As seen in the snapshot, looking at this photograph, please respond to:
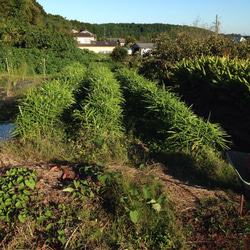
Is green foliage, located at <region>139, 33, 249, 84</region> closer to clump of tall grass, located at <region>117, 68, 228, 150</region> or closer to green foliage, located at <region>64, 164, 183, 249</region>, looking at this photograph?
clump of tall grass, located at <region>117, 68, 228, 150</region>

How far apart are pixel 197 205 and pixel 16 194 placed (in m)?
2.15

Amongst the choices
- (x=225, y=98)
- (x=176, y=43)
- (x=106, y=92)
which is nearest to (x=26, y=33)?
(x=176, y=43)

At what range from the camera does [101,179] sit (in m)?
2.78

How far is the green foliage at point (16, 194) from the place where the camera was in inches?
97.2

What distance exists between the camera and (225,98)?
18.2ft

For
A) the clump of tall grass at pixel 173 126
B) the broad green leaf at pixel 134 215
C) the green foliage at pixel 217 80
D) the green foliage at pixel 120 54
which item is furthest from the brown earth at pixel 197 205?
the green foliage at pixel 120 54

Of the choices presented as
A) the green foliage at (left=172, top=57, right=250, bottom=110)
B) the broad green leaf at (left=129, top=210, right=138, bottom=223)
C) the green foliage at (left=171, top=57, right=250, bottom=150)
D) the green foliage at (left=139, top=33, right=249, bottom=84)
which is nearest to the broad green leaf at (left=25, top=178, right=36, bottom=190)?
the broad green leaf at (left=129, top=210, right=138, bottom=223)

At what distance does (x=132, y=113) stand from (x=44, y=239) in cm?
452

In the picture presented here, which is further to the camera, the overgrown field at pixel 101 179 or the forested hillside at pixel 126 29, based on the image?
the forested hillside at pixel 126 29

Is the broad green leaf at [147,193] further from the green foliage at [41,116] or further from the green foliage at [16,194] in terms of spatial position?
the green foliage at [41,116]

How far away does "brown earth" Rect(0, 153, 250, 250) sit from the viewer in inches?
93.5

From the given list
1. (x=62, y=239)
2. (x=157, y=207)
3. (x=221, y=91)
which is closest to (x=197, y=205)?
(x=157, y=207)

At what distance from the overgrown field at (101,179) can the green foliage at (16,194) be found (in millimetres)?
10

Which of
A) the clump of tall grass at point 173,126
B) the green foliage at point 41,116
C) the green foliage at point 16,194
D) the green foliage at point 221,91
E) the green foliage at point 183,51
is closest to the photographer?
the green foliage at point 16,194
